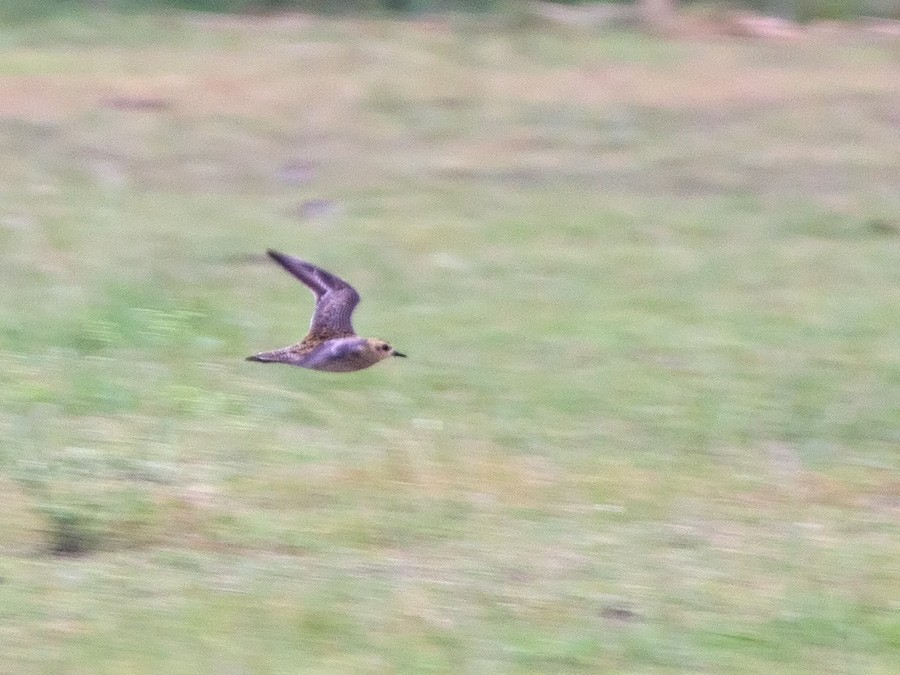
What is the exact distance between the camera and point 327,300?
5668 mm

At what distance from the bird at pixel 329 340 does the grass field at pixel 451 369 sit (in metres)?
0.44

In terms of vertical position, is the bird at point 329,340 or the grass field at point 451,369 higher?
the bird at point 329,340

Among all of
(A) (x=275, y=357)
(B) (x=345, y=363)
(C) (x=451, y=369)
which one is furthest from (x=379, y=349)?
(C) (x=451, y=369)

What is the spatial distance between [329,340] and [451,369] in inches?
69.3

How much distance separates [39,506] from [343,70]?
31.3 feet

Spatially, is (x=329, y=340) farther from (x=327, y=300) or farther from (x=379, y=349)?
(x=327, y=300)

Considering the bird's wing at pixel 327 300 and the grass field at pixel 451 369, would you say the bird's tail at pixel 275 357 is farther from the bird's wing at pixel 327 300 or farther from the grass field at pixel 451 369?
the grass field at pixel 451 369

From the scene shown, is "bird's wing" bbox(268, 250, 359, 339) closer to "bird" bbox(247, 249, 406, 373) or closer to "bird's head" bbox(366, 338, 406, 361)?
"bird" bbox(247, 249, 406, 373)

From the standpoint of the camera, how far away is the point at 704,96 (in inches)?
548

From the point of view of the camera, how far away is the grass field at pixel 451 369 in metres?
4.45

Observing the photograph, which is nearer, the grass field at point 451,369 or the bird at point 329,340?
the grass field at point 451,369

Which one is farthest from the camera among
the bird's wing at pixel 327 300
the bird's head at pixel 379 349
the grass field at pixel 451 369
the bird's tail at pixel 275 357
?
the bird's wing at pixel 327 300

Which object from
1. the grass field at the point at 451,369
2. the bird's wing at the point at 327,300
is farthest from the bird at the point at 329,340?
the grass field at the point at 451,369

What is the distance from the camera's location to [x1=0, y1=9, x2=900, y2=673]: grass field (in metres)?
4.45
